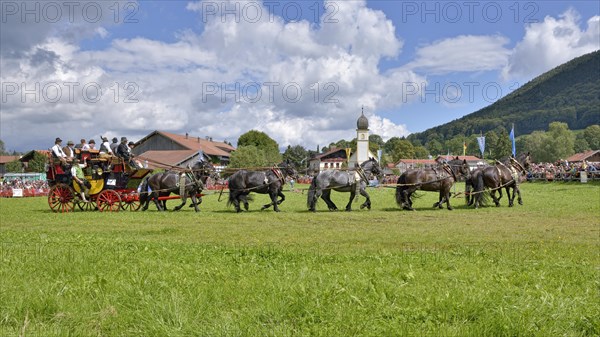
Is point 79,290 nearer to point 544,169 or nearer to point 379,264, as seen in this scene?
point 379,264

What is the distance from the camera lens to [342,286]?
627cm

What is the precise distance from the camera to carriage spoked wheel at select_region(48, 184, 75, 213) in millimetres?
21234

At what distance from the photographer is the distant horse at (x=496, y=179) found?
22148 mm

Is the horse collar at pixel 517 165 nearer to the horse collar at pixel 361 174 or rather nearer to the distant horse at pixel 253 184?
the horse collar at pixel 361 174

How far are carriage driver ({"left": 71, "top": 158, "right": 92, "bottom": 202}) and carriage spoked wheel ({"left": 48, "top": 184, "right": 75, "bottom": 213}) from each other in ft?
1.83

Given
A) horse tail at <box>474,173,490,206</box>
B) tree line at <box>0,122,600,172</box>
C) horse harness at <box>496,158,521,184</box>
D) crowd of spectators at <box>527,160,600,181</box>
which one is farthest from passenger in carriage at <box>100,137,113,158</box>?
tree line at <box>0,122,600,172</box>

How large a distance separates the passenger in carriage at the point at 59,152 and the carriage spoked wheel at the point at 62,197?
1.13 metres

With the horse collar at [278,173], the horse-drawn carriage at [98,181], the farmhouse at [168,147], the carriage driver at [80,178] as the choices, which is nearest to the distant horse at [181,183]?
the horse-drawn carriage at [98,181]

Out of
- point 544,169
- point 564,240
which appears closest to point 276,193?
point 564,240

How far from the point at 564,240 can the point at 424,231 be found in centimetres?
325

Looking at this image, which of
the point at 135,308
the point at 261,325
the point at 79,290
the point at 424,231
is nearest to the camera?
the point at 261,325

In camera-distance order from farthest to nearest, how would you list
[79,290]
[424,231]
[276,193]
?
[276,193] < [424,231] < [79,290]

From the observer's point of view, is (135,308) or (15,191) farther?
(15,191)

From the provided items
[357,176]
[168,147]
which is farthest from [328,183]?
[168,147]
